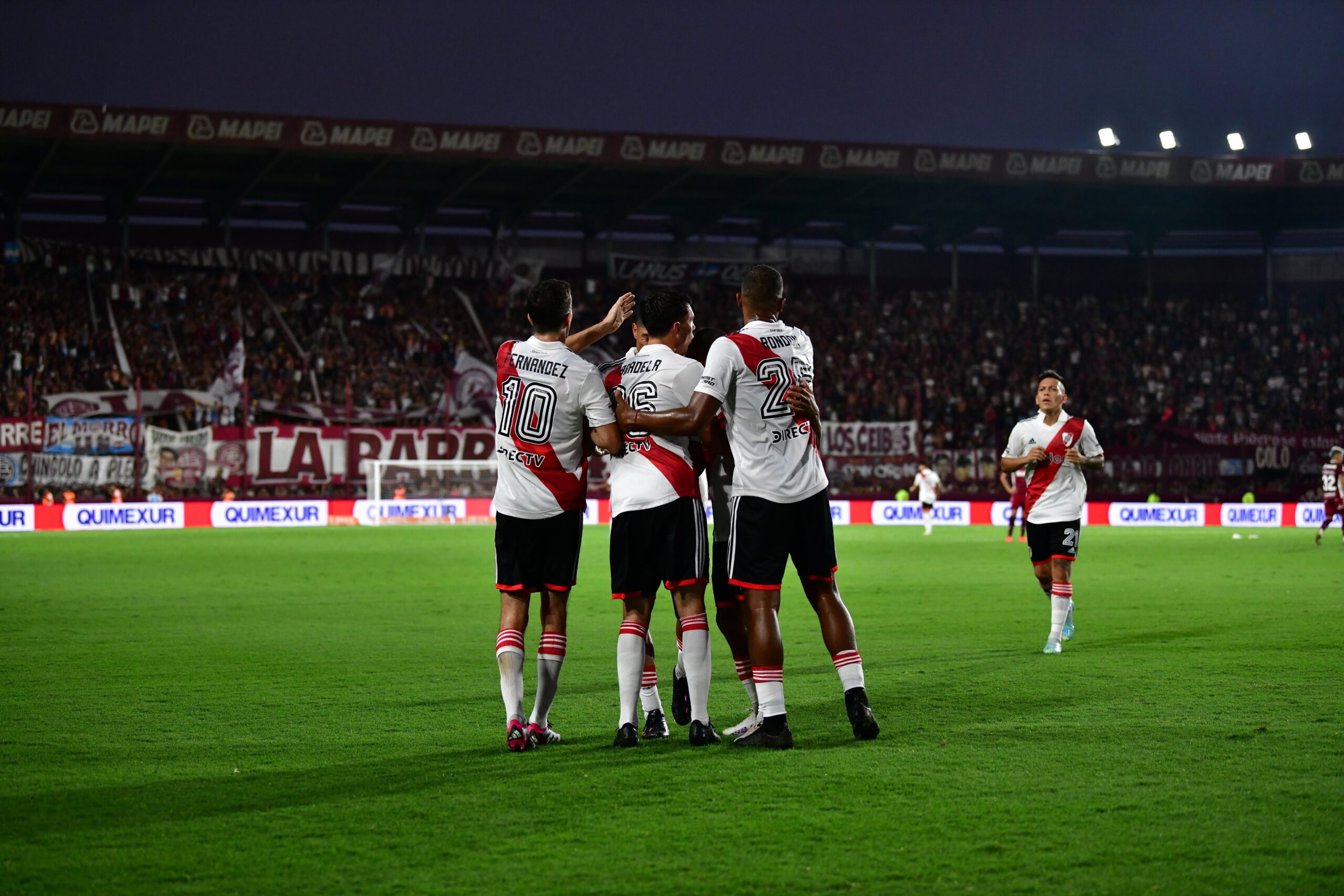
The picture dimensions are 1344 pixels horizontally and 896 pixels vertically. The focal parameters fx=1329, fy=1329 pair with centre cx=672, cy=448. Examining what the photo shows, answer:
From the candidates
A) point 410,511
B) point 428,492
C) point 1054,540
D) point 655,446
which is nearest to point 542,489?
point 655,446

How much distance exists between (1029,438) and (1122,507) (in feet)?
90.6

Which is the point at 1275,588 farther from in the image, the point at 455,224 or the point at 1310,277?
the point at 1310,277

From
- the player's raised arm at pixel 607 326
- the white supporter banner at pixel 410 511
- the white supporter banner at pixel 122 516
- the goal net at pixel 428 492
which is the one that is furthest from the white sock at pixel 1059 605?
the white supporter banner at pixel 122 516

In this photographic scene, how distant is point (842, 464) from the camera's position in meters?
41.5

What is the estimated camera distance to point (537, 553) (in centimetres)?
714

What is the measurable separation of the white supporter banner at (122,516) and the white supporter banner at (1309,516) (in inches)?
1182

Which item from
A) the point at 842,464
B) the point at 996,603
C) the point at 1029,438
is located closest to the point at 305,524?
the point at 842,464

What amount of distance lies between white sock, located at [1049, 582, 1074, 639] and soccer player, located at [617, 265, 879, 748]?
172 inches

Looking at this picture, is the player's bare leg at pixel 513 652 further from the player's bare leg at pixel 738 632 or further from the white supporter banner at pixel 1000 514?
the white supporter banner at pixel 1000 514

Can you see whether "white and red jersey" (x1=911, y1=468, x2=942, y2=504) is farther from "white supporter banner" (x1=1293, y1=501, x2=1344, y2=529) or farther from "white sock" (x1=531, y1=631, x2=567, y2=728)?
"white sock" (x1=531, y1=631, x2=567, y2=728)

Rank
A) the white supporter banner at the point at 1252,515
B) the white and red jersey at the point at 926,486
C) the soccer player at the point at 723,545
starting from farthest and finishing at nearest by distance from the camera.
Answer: the white supporter banner at the point at 1252,515
the white and red jersey at the point at 926,486
the soccer player at the point at 723,545

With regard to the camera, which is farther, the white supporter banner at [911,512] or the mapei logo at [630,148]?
the mapei logo at [630,148]

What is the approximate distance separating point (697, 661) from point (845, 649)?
79 centimetres

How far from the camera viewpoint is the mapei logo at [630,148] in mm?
44188
